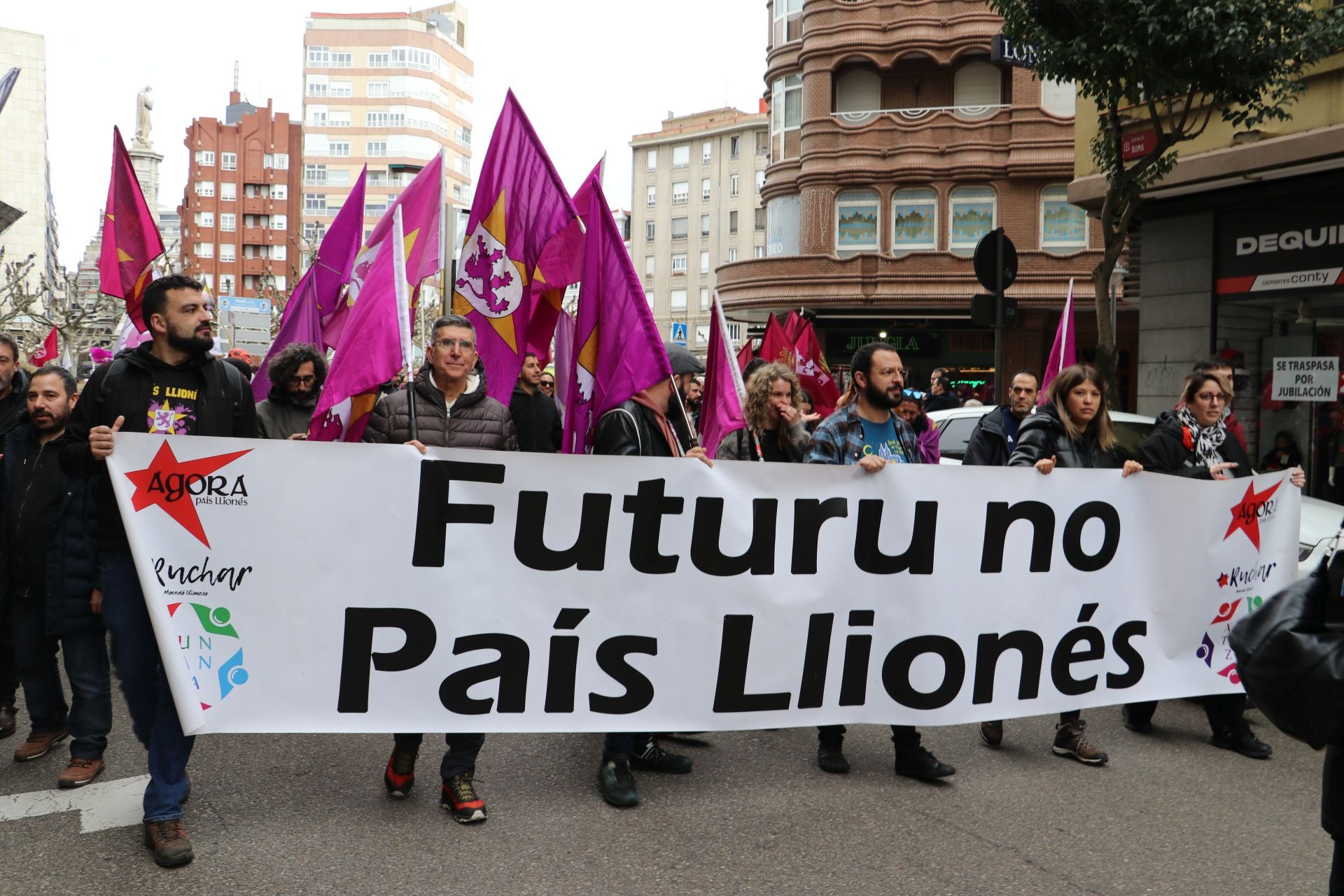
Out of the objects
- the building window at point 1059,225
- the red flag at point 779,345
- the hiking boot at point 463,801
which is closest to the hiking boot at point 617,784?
the hiking boot at point 463,801

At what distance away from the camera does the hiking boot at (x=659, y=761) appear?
5309mm

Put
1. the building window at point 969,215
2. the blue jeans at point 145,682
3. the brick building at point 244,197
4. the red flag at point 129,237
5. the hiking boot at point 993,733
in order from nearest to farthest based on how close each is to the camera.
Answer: the blue jeans at point 145,682 < the hiking boot at point 993,733 < the red flag at point 129,237 < the building window at point 969,215 < the brick building at point 244,197

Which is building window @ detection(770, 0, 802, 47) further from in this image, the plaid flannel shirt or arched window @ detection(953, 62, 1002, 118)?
the plaid flannel shirt

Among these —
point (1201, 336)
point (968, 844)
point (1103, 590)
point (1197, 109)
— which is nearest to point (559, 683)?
point (968, 844)

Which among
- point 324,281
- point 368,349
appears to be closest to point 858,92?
point 324,281

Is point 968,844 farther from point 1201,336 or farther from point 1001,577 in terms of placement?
point 1201,336

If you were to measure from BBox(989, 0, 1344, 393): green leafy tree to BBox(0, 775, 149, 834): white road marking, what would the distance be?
839 centimetres

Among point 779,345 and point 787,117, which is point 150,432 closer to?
point 779,345

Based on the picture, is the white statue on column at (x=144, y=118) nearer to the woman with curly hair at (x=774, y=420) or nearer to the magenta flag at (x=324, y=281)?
the magenta flag at (x=324, y=281)

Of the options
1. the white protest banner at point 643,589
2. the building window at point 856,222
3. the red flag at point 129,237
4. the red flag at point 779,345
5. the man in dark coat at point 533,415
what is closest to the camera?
the white protest banner at point 643,589

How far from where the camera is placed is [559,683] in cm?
478

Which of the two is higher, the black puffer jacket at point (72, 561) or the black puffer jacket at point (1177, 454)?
the black puffer jacket at point (1177, 454)

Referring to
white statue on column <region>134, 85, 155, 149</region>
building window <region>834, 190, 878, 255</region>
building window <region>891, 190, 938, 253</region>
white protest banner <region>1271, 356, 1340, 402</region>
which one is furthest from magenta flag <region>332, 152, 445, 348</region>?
white statue on column <region>134, 85, 155, 149</region>

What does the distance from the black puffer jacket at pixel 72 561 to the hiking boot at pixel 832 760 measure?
314 centimetres
